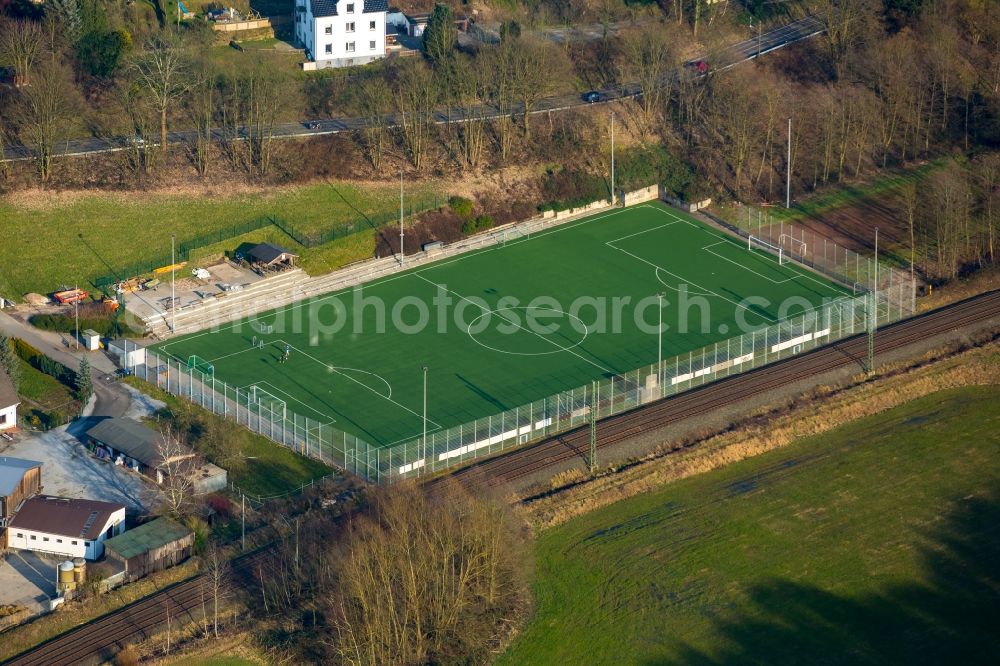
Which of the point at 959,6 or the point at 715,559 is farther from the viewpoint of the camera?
the point at 959,6

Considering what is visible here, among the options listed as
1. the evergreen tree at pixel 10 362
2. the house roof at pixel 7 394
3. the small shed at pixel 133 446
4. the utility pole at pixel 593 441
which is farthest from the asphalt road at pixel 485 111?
the utility pole at pixel 593 441

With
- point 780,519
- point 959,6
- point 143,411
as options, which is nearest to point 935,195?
point 959,6

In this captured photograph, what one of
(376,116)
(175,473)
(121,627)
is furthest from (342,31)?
(121,627)

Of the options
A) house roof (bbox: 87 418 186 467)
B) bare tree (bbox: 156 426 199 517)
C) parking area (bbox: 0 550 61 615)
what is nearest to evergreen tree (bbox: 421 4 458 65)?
house roof (bbox: 87 418 186 467)

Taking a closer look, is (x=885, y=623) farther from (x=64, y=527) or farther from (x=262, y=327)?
(x=262, y=327)

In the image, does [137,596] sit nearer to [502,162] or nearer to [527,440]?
[527,440]

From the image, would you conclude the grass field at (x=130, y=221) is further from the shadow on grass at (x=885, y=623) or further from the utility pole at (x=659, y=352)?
the shadow on grass at (x=885, y=623)

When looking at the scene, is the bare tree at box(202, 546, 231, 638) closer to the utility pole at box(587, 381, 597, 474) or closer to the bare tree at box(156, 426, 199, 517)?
the bare tree at box(156, 426, 199, 517)
